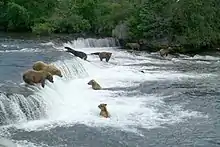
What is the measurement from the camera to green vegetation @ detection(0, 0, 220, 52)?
120 ft

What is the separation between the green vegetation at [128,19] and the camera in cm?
3644

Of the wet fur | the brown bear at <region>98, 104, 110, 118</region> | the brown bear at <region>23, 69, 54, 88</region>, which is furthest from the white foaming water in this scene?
the wet fur

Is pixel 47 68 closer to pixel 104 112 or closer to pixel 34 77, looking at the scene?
pixel 34 77

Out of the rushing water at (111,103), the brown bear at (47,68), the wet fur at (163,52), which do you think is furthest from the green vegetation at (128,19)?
the brown bear at (47,68)

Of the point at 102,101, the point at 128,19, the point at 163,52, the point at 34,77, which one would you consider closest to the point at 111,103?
the point at 102,101

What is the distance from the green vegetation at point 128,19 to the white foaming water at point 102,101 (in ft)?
30.3

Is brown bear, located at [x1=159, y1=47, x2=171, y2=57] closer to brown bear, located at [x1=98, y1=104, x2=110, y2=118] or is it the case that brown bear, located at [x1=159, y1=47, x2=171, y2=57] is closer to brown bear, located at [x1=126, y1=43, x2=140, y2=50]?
brown bear, located at [x1=126, y1=43, x2=140, y2=50]

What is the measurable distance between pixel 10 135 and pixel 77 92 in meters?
7.13

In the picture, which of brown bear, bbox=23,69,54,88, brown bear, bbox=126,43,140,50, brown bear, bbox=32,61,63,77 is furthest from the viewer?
brown bear, bbox=126,43,140,50

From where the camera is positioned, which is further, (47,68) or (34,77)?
(47,68)

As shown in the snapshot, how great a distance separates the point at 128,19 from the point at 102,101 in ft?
63.8

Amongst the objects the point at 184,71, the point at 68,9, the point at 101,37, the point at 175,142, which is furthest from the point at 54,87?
the point at 68,9

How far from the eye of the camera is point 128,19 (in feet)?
128

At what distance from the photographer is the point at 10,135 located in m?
15.3
